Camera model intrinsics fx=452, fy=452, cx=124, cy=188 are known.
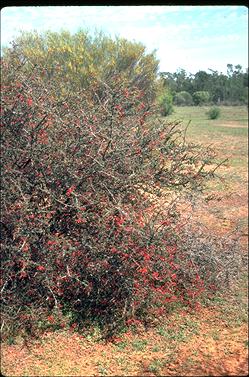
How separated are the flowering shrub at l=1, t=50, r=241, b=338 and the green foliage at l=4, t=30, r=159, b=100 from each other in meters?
10.9

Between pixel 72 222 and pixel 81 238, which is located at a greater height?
pixel 72 222

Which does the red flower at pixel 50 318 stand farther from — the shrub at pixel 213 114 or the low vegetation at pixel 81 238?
the shrub at pixel 213 114

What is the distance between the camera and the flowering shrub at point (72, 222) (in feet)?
16.8

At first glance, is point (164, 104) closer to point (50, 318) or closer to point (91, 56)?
point (91, 56)

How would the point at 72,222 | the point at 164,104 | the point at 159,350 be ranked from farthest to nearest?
the point at 164,104, the point at 72,222, the point at 159,350

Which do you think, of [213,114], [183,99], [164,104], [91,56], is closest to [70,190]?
[91,56]

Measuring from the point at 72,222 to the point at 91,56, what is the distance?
1349 cm

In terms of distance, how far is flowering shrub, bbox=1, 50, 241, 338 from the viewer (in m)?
5.11

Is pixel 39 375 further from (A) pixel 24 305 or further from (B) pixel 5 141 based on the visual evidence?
(B) pixel 5 141

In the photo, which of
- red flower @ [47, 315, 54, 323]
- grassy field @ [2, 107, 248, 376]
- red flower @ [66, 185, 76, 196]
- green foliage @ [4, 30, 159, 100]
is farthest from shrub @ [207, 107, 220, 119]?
red flower @ [47, 315, 54, 323]

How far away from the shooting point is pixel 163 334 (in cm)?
516

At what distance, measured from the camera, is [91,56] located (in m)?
17.9

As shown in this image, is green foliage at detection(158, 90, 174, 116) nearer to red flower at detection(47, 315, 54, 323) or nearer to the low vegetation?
the low vegetation

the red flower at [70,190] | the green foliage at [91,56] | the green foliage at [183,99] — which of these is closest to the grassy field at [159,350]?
the red flower at [70,190]
